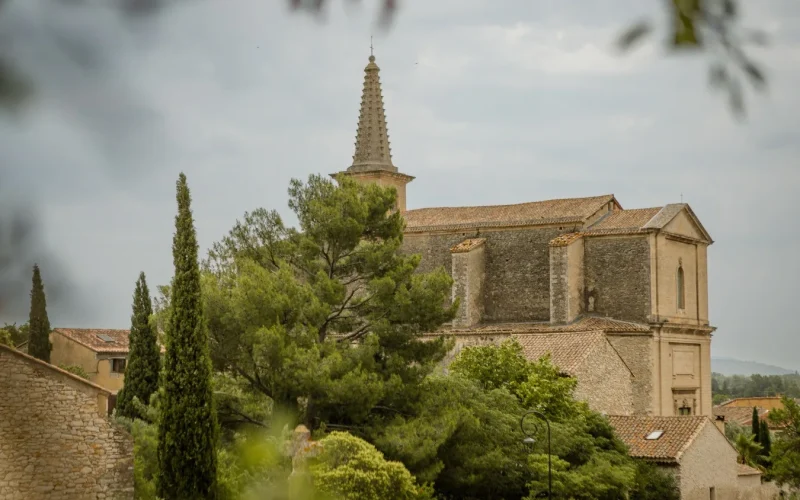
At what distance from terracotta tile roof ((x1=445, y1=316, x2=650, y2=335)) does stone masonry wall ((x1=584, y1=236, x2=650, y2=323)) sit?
21.5 inches

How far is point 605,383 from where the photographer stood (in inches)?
1287

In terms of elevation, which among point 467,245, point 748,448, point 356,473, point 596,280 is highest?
point 467,245

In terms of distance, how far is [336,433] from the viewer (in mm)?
21141

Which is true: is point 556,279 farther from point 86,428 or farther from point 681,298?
point 86,428

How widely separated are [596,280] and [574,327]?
321 cm

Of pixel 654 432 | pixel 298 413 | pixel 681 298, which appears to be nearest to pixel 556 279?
pixel 681 298

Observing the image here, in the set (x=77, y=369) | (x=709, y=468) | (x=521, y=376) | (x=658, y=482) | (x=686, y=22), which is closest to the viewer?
(x=686, y=22)

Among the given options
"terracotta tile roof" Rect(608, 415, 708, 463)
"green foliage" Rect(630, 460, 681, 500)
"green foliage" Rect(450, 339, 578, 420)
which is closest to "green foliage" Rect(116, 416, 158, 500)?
"green foliage" Rect(450, 339, 578, 420)

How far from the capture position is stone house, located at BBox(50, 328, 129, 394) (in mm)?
39625

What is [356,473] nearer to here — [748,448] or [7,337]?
[7,337]

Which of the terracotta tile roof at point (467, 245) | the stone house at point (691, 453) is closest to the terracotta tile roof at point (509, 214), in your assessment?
the terracotta tile roof at point (467, 245)

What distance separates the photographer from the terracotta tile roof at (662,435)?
27.2 metres

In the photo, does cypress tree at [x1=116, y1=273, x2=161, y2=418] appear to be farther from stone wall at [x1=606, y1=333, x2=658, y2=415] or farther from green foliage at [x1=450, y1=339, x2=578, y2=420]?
stone wall at [x1=606, y1=333, x2=658, y2=415]

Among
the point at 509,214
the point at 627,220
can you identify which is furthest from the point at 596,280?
the point at 509,214
